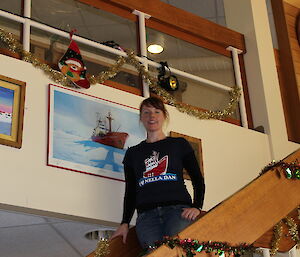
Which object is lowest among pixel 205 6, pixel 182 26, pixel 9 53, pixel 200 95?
pixel 9 53

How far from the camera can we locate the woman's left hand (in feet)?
8.78

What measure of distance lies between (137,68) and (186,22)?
2.81ft

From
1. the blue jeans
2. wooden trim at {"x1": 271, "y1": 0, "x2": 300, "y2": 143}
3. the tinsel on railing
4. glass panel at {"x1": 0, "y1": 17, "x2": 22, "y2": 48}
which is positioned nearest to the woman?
the blue jeans

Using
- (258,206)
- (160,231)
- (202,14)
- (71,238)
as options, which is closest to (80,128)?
(71,238)

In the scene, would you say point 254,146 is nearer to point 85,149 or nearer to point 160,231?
point 85,149

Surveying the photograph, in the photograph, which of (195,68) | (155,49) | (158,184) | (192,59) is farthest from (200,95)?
(158,184)

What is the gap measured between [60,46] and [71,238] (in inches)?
53.2

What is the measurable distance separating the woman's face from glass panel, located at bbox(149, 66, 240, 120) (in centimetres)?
145

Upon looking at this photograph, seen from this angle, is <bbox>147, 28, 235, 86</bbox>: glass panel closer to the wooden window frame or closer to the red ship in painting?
the wooden window frame

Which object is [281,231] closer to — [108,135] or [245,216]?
[245,216]

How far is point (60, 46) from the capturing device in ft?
14.0

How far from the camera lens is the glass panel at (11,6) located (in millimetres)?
4125

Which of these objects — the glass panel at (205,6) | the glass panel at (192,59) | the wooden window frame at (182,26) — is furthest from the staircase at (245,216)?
the glass panel at (205,6)

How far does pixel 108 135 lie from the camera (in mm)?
4105
